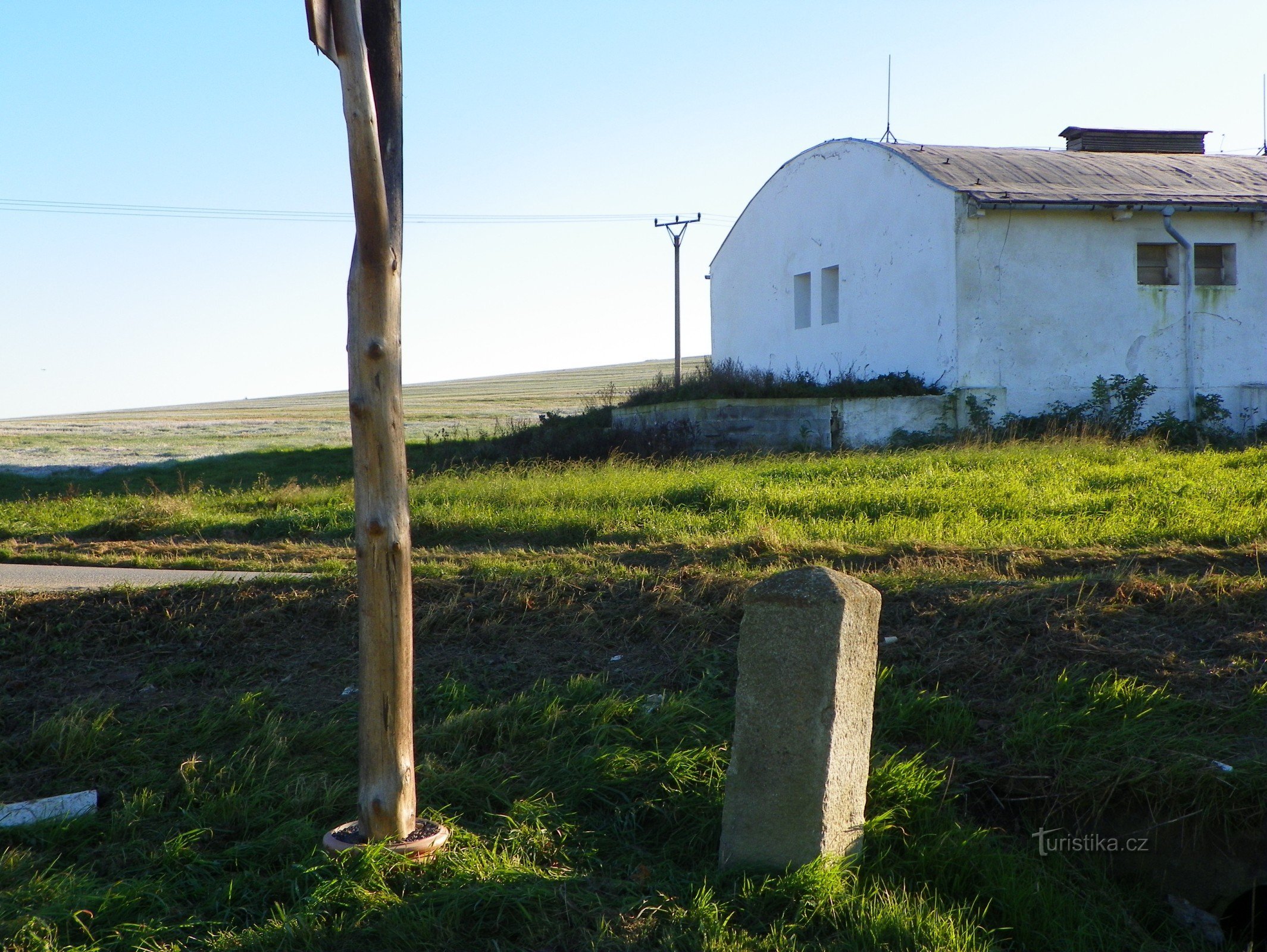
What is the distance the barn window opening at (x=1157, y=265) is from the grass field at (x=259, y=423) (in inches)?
434

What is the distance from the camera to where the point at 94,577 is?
29.8 ft

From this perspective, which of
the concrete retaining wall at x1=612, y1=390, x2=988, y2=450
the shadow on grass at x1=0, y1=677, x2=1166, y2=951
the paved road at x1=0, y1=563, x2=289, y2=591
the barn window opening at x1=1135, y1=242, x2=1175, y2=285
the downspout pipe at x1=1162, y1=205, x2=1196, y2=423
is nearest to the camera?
the shadow on grass at x1=0, y1=677, x2=1166, y2=951

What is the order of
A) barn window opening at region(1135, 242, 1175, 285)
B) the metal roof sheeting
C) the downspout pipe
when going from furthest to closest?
barn window opening at region(1135, 242, 1175, 285)
the downspout pipe
the metal roof sheeting

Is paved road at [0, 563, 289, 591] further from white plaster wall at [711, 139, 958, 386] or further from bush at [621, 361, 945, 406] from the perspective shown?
white plaster wall at [711, 139, 958, 386]

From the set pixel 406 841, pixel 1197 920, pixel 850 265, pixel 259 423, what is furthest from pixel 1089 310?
pixel 259 423

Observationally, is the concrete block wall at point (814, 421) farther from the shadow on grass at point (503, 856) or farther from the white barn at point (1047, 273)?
the shadow on grass at point (503, 856)

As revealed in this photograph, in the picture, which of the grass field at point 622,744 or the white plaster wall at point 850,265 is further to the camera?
the white plaster wall at point 850,265

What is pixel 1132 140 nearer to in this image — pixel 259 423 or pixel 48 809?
pixel 48 809

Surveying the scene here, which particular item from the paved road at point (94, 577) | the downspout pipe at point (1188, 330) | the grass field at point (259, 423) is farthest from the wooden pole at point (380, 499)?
the downspout pipe at point (1188, 330)

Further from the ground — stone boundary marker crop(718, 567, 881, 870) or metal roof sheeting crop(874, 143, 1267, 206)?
metal roof sheeting crop(874, 143, 1267, 206)

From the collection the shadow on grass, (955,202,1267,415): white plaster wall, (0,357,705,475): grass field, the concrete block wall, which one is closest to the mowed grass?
the concrete block wall

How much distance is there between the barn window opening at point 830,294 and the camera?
73.0ft

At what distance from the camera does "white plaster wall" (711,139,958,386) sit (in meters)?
18.9

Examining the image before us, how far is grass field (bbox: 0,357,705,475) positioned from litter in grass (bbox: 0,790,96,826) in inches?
511
